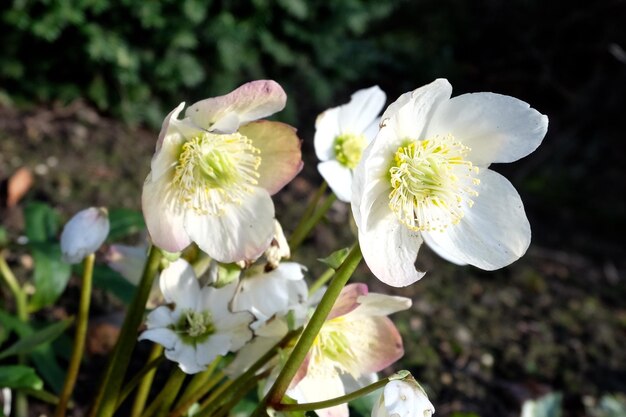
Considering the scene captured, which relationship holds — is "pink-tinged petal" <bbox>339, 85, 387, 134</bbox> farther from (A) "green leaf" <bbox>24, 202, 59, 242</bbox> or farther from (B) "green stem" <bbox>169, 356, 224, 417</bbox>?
(A) "green leaf" <bbox>24, 202, 59, 242</bbox>

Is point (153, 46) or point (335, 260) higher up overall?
point (335, 260)

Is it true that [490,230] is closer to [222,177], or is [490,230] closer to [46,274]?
[222,177]

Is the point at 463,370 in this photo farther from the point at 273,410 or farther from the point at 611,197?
the point at 611,197

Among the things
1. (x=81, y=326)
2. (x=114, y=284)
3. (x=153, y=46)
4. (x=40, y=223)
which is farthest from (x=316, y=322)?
(x=153, y=46)

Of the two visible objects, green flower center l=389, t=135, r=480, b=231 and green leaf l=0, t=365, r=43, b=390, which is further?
green leaf l=0, t=365, r=43, b=390

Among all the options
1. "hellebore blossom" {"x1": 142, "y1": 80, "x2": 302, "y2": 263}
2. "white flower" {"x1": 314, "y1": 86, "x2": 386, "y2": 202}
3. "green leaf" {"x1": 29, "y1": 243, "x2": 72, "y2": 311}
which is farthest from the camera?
"green leaf" {"x1": 29, "y1": 243, "x2": 72, "y2": 311}

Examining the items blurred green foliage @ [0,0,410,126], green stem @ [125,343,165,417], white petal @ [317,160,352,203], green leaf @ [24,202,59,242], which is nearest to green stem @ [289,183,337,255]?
white petal @ [317,160,352,203]
